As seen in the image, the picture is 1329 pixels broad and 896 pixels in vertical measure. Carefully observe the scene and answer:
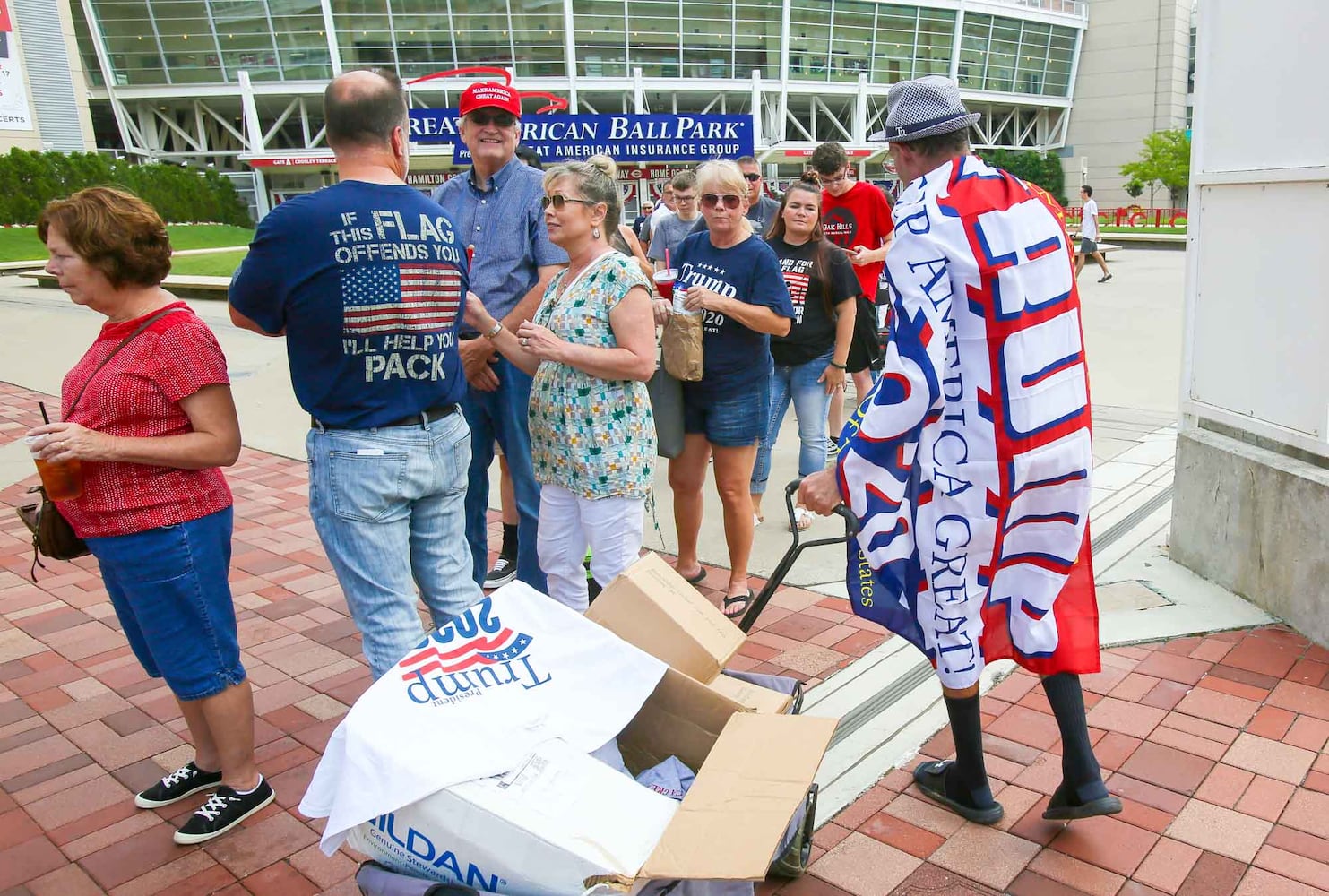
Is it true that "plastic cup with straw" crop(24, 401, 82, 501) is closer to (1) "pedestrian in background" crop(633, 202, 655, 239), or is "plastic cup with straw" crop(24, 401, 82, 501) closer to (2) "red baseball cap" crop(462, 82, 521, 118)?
(2) "red baseball cap" crop(462, 82, 521, 118)

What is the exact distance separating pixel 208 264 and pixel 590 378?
23.6m

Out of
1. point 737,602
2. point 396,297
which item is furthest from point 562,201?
point 737,602

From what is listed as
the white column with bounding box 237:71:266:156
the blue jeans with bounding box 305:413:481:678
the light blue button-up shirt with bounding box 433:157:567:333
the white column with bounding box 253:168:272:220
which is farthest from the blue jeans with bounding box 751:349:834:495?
the white column with bounding box 237:71:266:156

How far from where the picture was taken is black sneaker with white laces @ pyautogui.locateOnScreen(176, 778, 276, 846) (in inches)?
111

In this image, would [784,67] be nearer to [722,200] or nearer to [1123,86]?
[1123,86]

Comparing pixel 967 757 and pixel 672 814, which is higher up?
pixel 672 814

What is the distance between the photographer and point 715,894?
2031mm

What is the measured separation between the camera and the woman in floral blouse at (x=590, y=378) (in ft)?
10.9

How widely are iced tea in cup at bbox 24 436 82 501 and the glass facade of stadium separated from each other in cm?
4388

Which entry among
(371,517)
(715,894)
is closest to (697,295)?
(371,517)

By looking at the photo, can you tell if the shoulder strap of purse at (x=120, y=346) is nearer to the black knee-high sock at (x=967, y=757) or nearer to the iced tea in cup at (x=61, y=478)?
the iced tea in cup at (x=61, y=478)

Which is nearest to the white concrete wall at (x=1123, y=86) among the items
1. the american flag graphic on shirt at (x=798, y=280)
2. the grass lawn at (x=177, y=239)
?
the grass lawn at (x=177, y=239)

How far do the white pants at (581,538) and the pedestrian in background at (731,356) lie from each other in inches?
29.3

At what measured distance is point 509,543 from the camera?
4.95 meters
